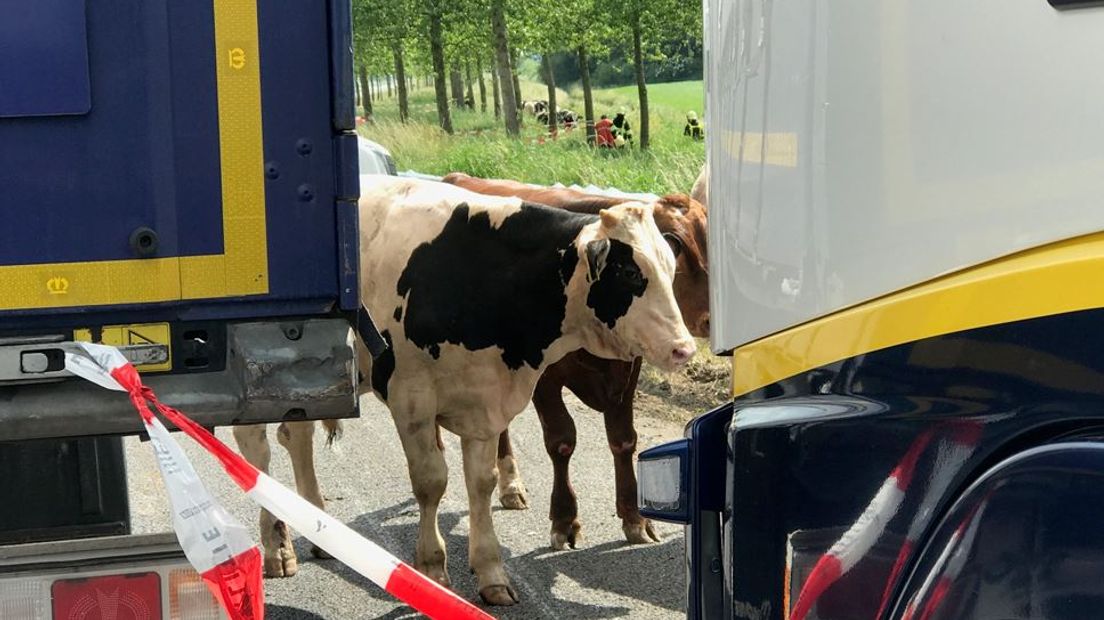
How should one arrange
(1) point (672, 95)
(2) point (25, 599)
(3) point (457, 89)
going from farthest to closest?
(1) point (672, 95)
(3) point (457, 89)
(2) point (25, 599)

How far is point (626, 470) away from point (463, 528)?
37.9 inches

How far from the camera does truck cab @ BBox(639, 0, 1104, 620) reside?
179 cm

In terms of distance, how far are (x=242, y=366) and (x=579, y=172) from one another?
763 inches

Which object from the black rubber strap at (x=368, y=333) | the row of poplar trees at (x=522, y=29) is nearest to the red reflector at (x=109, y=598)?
the black rubber strap at (x=368, y=333)

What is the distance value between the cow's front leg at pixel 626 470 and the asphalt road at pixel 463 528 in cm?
8

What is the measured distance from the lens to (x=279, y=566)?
6.98m

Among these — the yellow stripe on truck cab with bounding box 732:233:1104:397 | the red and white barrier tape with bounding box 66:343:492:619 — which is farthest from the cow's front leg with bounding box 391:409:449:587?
the yellow stripe on truck cab with bounding box 732:233:1104:397

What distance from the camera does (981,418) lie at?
1.88 metres

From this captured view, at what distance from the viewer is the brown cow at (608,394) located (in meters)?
7.45

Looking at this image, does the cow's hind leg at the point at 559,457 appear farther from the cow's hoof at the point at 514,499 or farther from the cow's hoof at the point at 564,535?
the cow's hoof at the point at 514,499

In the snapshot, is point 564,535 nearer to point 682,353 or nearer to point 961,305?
point 682,353

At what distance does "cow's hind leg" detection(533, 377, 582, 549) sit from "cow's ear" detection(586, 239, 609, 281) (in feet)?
4.34

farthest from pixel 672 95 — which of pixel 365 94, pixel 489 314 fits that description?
pixel 489 314

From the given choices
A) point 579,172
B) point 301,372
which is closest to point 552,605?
point 301,372
